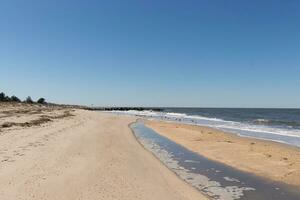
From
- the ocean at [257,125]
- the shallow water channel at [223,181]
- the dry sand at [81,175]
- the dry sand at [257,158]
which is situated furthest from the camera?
the ocean at [257,125]

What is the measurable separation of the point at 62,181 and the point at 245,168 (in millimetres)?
9399

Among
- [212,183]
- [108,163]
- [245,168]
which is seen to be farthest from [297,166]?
[108,163]

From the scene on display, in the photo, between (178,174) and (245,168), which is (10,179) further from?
(245,168)

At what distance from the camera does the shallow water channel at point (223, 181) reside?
39.4 feet

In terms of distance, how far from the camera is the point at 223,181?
1418cm

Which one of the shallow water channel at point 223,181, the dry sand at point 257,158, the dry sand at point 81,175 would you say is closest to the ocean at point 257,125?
the dry sand at point 257,158

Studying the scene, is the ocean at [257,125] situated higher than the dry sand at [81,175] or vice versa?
the ocean at [257,125]

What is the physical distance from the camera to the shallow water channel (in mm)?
12008

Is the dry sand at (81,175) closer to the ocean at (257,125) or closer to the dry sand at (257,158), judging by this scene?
the dry sand at (257,158)

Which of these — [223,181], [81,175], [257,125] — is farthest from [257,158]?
[257,125]

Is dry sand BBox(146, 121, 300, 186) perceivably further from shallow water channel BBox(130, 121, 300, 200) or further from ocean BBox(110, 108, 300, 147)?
ocean BBox(110, 108, 300, 147)

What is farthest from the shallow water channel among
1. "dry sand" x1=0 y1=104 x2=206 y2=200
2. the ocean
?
the ocean

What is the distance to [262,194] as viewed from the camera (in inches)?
476

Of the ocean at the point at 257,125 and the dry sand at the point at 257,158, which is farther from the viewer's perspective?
the ocean at the point at 257,125
